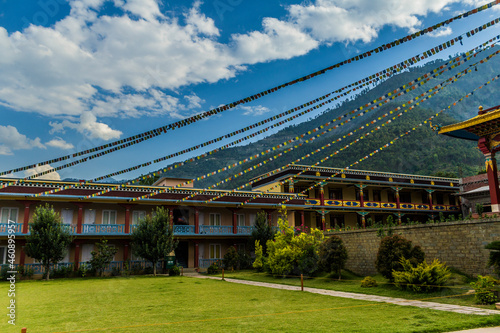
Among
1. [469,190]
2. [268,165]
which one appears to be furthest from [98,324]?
→ [268,165]

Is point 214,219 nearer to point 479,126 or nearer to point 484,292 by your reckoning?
point 479,126

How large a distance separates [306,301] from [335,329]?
4.60m

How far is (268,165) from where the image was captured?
8219 cm

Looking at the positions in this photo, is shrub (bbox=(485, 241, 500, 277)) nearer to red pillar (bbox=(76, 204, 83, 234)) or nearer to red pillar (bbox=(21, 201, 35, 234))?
red pillar (bbox=(76, 204, 83, 234))

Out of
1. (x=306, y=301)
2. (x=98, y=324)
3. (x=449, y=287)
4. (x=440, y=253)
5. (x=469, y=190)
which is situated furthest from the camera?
Answer: (x=469, y=190)

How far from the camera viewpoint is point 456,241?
16172 millimetres

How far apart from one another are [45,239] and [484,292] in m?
21.3

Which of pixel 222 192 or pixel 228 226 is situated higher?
pixel 222 192

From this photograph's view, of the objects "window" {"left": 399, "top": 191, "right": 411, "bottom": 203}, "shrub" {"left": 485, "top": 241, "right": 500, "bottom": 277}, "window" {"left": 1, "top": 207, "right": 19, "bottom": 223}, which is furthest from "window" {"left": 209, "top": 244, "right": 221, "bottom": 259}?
"window" {"left": 399, "top": 191, "right": 411, "bottom": 203}

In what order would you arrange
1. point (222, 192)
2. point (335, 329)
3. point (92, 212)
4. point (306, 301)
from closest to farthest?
point (335, 329) → point (306, 301) → point (92, 212) → point (222, 192)

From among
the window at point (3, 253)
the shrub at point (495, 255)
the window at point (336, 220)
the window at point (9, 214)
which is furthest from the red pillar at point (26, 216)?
the window at point (336, 220)

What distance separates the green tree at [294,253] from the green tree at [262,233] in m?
6.09

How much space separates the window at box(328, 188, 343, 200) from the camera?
128ft

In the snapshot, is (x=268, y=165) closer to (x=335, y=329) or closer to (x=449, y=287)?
(x=449, y=287)
